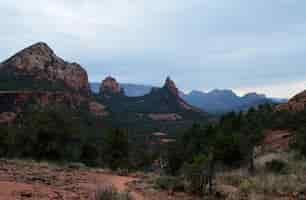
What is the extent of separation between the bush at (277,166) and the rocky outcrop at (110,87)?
13452cm

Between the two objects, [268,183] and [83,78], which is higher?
[83,78]

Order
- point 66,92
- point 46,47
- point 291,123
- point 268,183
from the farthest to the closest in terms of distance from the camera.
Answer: point 46,47 → point 66,92 → point 291,123 → point 268,183

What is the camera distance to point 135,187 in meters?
14.5

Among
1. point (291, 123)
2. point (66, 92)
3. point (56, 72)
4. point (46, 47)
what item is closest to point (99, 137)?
point (291, 123)

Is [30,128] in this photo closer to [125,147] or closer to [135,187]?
[125,147]

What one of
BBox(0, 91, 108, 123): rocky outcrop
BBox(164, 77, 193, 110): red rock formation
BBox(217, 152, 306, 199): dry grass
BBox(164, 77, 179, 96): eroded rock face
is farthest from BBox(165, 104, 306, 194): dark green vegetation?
BBox(164, 77, 179, 96): eroded rock face

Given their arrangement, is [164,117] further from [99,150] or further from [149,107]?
[99,150]

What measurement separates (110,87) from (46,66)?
5416cm

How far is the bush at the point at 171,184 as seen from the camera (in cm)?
1430

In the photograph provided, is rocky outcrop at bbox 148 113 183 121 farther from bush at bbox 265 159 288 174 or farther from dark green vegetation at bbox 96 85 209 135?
bush at bbox 265 159 288 174

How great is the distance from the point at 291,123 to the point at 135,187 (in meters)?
28.3

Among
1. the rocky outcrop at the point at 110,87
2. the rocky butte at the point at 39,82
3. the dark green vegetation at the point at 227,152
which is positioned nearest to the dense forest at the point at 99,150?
the dark green vegetation at the point at 227,152

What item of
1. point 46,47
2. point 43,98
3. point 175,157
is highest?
point 46,47

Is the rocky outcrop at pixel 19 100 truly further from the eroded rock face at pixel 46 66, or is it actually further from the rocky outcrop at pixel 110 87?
the rocky outcrop at pixel 110 87
